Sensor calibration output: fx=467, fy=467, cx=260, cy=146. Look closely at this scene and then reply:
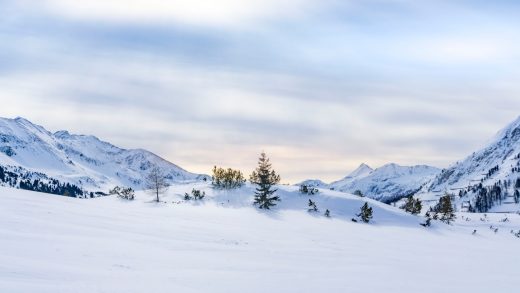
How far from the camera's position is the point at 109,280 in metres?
10.8

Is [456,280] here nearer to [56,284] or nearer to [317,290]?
[317,290]

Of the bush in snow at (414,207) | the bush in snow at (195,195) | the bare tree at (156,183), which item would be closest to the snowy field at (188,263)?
the bush in snow at (195,195)

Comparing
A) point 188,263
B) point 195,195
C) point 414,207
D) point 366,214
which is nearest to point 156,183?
point 195,195

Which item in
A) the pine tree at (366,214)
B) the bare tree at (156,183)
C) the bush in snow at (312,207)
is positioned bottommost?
the pine tree at (366,214)

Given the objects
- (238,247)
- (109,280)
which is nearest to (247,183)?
(238,247)

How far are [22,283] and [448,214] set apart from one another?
5824 centimetres

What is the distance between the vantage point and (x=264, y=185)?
172ft

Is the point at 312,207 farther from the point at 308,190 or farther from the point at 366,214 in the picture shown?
the point at 366,214

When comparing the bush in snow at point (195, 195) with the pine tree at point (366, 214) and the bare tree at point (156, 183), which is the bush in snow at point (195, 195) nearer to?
the bare tree at point (156, 183)

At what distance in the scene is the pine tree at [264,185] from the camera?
51562 millimetres

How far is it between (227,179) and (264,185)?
7335mm

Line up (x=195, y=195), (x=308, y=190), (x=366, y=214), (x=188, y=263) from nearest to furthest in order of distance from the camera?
(x=188, y=263) → (x=366, y=214) → (x=195, y=195) → (x=308, y=190)

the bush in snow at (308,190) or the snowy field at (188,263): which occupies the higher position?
the bush in snow at (308,190)

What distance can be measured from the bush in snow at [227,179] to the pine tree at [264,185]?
97.7 inches
